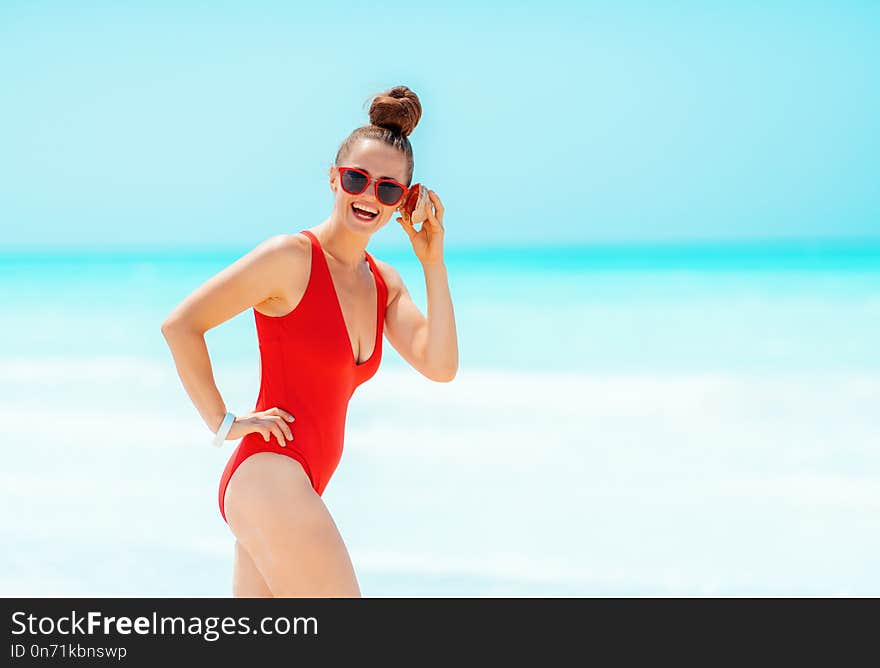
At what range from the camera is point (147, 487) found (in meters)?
8.17

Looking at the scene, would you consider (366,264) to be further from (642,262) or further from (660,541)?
(642,262)

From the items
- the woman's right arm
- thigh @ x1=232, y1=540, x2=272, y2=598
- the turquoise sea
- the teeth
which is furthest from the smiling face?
the turquoise sea

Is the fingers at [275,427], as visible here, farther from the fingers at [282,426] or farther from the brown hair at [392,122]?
the brown hair at [392,122]

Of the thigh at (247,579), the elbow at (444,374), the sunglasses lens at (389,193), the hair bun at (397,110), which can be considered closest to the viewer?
the thigh at (247,579)

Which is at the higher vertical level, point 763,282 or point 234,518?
point 763,282

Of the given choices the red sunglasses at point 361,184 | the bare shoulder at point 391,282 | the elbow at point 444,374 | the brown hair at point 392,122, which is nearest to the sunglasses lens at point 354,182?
the red sunglasses at point 361,184

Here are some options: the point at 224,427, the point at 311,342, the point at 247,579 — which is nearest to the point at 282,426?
the point at 224,427

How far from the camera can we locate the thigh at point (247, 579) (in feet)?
11.7

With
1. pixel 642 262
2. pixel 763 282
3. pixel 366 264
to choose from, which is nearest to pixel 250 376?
pixel 366 264

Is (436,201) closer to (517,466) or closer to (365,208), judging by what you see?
(365,208)

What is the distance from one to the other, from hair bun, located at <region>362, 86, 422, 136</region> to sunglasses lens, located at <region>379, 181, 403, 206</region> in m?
0.24

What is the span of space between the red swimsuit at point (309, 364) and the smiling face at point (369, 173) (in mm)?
140

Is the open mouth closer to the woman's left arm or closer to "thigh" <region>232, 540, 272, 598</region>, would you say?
the woman's left arm
